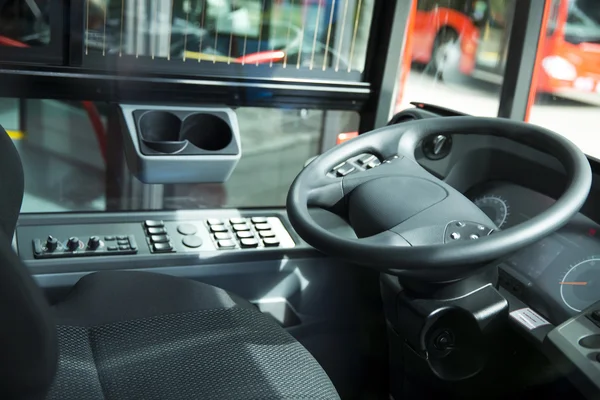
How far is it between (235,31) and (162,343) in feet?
3.25

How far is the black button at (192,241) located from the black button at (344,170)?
0.47 meters

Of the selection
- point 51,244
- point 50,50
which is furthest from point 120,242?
point 50,50

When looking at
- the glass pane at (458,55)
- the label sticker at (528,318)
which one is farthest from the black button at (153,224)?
the label sticker at (528,318)

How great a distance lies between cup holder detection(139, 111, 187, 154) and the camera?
1687mm

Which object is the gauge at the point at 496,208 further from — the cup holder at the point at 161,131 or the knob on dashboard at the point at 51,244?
→ the knob on dashboard at the point at 51,244

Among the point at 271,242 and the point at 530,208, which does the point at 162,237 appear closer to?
the point at 271,242

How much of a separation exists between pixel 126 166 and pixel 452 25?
1.06 m

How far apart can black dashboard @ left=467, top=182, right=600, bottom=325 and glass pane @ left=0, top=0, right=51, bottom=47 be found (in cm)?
118

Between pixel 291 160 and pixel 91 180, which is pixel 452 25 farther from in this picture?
pixel 91 180

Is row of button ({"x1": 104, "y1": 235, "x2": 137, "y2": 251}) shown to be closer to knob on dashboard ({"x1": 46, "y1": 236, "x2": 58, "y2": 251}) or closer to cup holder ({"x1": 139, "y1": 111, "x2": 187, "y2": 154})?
knob on dashboard ({"x1": 46, "y1": 236, "x2": 58, "y2": 251})

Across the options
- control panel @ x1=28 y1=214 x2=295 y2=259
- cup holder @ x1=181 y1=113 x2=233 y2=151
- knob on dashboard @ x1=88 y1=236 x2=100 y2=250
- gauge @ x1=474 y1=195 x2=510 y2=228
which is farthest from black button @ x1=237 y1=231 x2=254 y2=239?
gauge @ x1=474 y1=195 x2=510 y2=228

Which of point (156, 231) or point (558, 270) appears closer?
point (558, 270)

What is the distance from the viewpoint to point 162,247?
1633 millimetres

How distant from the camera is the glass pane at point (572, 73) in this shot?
173 cm
